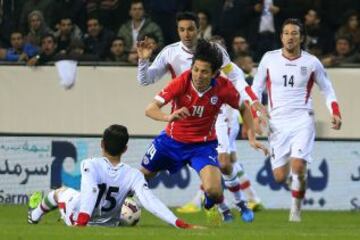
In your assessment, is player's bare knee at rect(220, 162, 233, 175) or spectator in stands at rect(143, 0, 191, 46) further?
spectator in stands at rect(143, 0, 191, 46)

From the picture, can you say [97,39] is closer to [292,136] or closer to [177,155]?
[292,136]

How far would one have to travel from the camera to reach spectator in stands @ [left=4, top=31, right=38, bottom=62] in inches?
831

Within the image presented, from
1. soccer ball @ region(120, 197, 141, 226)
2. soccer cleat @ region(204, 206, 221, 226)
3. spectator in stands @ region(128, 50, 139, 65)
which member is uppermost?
spectator in stands @ region(128, 50, 139, 65)

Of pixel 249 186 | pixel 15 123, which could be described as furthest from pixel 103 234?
pixel 15 123

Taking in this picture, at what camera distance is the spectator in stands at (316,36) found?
21.1 meters

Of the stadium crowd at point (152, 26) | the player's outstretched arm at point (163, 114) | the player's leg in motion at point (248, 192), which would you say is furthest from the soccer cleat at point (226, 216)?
the stadium crowd at point (152, 26)

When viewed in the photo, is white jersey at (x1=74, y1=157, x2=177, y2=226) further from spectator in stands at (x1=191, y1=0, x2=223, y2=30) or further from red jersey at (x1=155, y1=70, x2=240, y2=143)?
spectator in stands at (x1=191, y1=0, x2=223, y2=30)

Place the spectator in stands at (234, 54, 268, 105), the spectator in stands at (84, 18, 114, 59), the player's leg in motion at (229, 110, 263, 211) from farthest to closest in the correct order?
the spectator in stands at (84, 18, 114, 59) → the spectator in stands at (234, 54, 268, 105) → the player's leg in motion at (229, 110, 263, 211)

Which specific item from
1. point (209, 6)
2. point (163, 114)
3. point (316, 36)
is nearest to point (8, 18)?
point (209, 6)

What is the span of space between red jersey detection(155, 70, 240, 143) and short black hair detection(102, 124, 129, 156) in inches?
34.9

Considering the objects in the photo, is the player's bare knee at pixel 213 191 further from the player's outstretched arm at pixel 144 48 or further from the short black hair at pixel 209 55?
the player's outstretched arm at pixel 144 48

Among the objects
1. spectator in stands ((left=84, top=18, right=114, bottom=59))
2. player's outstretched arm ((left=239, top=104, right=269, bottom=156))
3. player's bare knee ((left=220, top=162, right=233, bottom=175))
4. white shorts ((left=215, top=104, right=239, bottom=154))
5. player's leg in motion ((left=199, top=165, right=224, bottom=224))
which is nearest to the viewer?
player's leg in motion ((left=199, top=165, right=224, bottom=224))

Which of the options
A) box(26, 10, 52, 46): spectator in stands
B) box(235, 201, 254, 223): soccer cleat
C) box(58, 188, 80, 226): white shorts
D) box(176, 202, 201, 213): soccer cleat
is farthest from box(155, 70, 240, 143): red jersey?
box(26, 10, 52, 46): spectator in stands

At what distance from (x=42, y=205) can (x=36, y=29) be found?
8.53 meters
